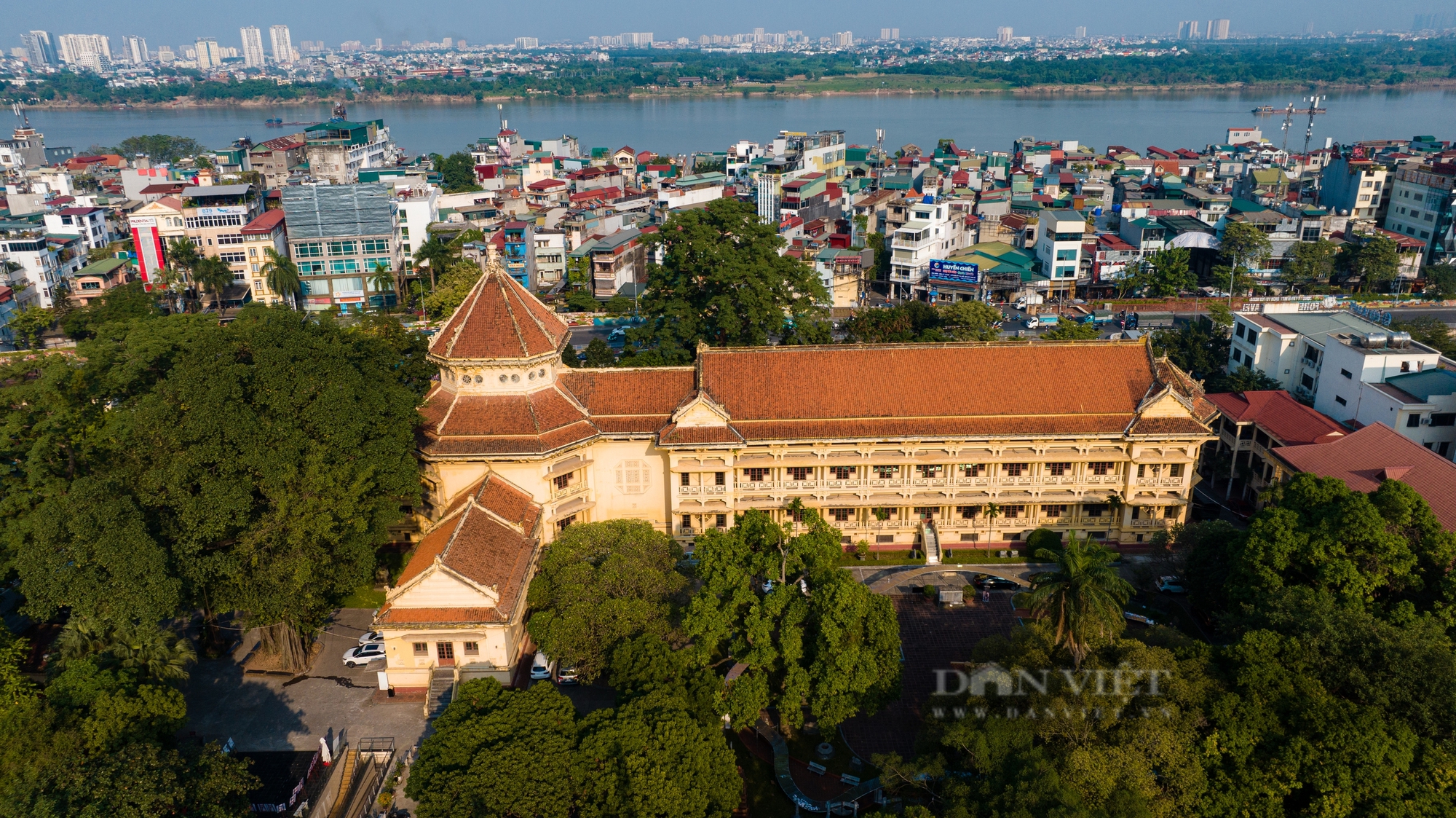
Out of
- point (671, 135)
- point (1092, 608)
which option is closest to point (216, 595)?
point (1092, 608)

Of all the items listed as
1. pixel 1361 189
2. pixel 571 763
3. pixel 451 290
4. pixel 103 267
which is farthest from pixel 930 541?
pixel 1361 189

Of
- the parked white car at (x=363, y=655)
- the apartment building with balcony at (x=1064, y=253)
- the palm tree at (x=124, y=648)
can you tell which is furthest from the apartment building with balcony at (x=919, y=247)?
the palm tree at (x=124, y=648)

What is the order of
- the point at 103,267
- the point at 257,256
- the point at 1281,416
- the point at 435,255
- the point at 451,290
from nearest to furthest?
1. the point at 1281,416
2. the point at 451,290
3. the point at 435,255
4. the point at 103,267
5. the point at 257,256

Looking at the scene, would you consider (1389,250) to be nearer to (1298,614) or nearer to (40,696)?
(1298,614)

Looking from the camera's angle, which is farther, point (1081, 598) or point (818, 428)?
point (818, 428)

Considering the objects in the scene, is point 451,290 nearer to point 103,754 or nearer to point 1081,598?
point 103,754

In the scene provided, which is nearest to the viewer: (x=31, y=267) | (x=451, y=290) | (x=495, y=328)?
(x=495, y=328)
